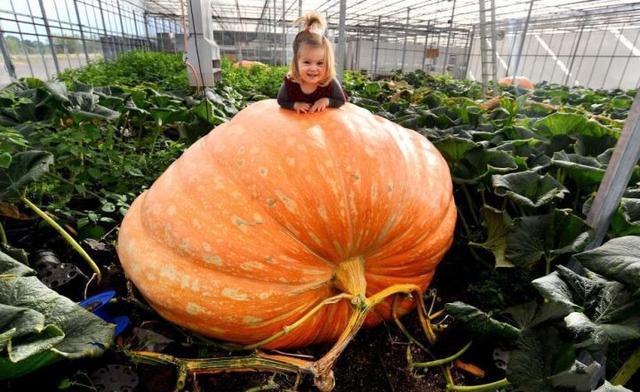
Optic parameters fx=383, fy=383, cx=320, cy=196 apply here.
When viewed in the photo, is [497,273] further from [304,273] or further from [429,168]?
[304,273]

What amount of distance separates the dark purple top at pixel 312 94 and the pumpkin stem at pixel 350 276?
62 cm

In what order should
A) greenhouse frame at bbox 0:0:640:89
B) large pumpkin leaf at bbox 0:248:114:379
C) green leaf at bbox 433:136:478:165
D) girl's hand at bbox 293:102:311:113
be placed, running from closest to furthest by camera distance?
large pumpkin leaf at bbox 0:248:114:379 < girl's hand at bbox 293:102:311:113 < green leaf at bbox 433:136:478:165 < greenhouse frame at bbox 0:0:640:89

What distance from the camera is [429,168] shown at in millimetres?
1431

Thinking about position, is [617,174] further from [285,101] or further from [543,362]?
[285,101]

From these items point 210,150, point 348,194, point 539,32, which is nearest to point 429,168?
point 348,194

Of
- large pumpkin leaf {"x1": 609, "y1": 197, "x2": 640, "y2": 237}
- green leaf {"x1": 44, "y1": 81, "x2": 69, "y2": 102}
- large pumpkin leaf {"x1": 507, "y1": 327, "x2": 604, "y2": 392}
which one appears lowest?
large pumpkin leaf {"x1": 507, "y1": 327, "x2": 604, "y2": 392}

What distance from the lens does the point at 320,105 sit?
146cm

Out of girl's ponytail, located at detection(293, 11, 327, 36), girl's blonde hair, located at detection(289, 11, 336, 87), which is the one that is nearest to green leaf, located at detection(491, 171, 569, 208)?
girl's blonde hair, located at detection(289, 11, 336, 87)

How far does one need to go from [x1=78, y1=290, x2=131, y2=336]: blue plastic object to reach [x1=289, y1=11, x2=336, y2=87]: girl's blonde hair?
3.35 ft

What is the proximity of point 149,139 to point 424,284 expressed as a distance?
1902 millimetres

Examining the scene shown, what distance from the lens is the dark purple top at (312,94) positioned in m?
1.50

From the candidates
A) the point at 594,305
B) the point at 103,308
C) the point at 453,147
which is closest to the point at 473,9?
the point at 453,147

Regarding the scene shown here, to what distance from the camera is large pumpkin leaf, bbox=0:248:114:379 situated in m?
0.75

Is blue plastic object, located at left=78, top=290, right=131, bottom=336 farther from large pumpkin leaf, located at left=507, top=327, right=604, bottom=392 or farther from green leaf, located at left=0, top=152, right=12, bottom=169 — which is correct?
large pumpkin leaf, located at left=507, top=327, right=604, bottom=392
